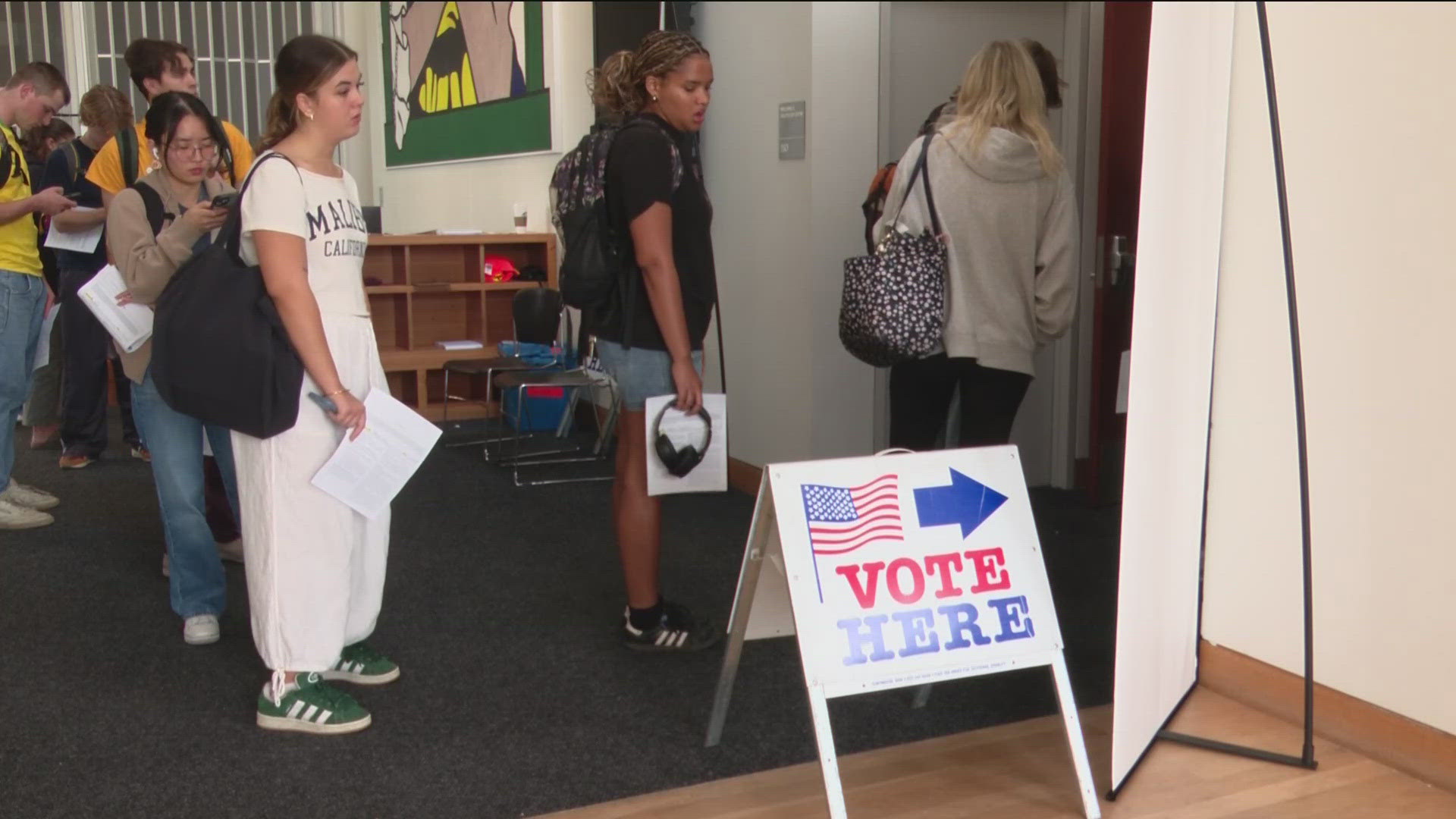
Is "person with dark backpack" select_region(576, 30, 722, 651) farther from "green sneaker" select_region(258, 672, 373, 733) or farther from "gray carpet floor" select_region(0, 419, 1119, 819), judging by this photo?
"green sneaker" select_region(258, 672, 373, 733)

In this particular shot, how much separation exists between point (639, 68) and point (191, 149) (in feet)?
3.62

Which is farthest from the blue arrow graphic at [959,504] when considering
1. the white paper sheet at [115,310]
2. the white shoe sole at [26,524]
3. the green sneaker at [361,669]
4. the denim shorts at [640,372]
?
the white shoe sole at [26,524]

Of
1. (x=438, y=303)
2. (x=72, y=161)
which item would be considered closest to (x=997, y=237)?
(x=72, y=161)

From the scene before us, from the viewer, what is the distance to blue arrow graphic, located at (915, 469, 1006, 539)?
232cm

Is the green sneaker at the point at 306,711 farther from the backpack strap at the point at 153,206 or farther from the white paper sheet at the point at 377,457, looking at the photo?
the backpack strap at the point at 153,206

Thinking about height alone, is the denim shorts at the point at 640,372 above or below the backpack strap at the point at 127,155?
below

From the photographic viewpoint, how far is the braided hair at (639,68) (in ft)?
9.29

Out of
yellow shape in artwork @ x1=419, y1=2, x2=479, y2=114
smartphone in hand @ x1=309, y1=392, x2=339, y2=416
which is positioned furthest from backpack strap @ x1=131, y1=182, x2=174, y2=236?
yellow shape in artwork @ x1=419, y1=2, x2=479, y2=114

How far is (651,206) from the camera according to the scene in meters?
2.80

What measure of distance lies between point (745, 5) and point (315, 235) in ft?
9.54

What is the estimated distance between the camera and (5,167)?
4059 millimetres

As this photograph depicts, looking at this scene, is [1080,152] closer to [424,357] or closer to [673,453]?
[673,453]

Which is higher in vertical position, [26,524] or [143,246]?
[143,246]

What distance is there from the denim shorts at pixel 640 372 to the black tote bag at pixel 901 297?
0.40m
